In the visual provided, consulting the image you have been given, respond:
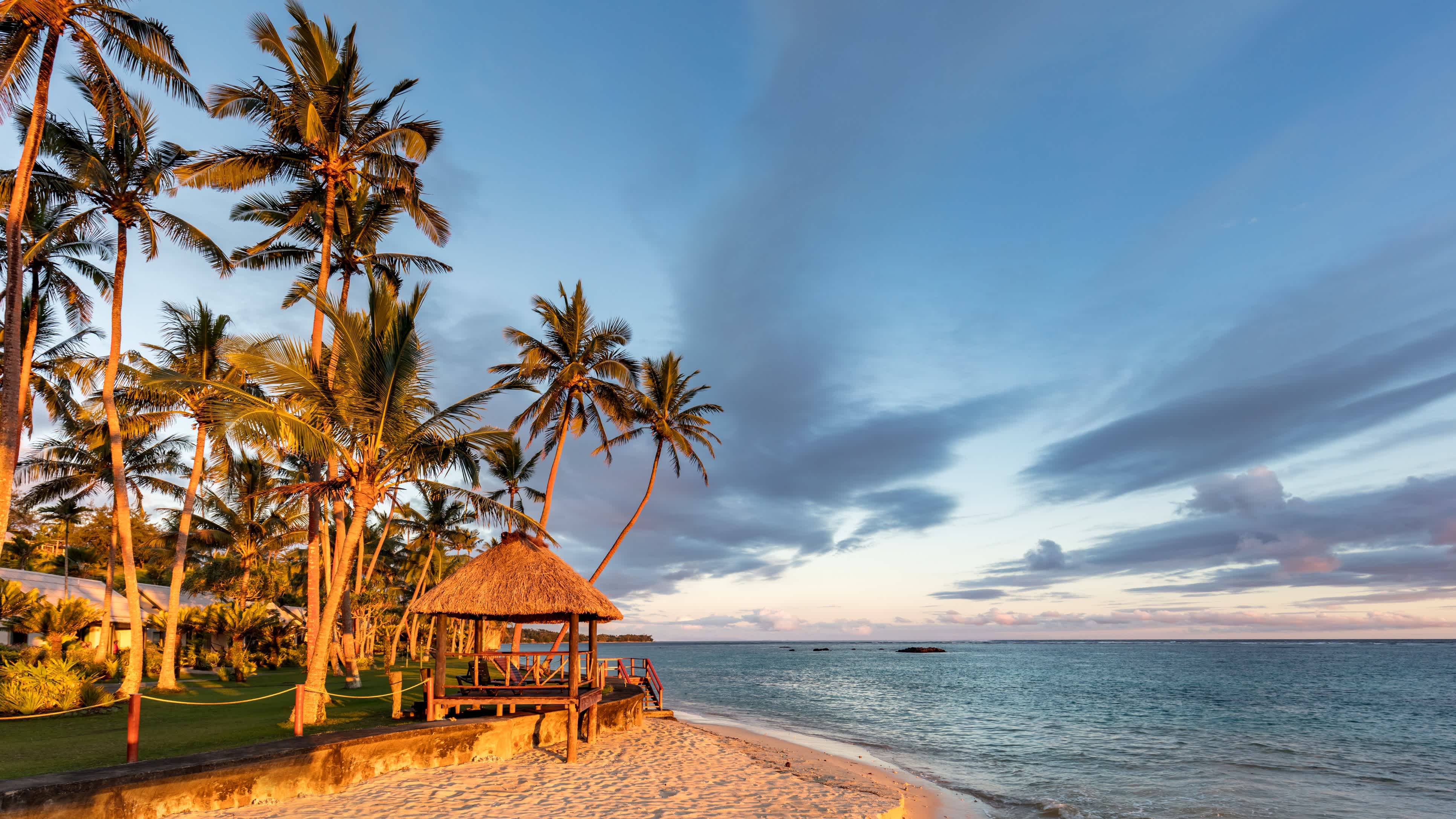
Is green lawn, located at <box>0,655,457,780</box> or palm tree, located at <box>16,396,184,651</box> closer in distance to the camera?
green lawn, located at <box>0,655,457,780</box>

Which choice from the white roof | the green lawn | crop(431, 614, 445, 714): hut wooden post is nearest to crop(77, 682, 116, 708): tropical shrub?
the green lawn

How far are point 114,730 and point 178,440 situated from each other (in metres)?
20.3

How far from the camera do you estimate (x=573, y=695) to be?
13.5m

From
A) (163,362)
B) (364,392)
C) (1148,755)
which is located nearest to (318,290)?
(364,392)

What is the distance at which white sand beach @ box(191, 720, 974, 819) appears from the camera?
30.4ft

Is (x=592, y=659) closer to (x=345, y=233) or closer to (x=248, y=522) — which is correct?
(x=345, y=233)

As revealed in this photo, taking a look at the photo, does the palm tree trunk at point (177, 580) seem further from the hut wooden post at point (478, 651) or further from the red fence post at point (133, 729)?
the red fence post at point (133, 729)

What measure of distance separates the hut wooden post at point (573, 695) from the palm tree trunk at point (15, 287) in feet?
30.7

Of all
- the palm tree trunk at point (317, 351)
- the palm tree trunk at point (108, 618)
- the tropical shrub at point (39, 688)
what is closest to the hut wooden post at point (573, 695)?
the palm tree trunk at point (317, 351)

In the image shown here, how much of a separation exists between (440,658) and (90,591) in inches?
1189

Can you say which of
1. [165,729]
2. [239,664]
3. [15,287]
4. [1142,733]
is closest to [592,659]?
[165,729]

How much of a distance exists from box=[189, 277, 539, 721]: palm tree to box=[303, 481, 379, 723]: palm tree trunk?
2cm

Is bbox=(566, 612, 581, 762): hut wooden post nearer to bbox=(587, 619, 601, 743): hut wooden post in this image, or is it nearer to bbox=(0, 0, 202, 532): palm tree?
bbox=(587, 619, 601, 743): hut wooden post

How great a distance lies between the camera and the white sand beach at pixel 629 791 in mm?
9258
